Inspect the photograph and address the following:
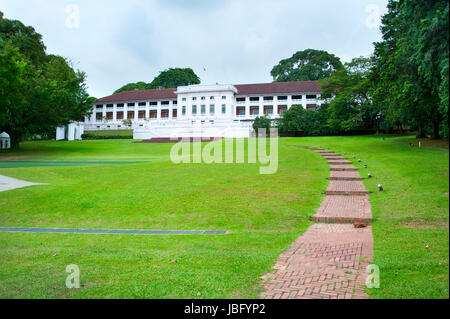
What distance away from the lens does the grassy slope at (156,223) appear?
15.3 ft

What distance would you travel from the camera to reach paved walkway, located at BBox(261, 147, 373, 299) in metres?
4.07

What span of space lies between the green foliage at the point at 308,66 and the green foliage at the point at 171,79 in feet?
75.0

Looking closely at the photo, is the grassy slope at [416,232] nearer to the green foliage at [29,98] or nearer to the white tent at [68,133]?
the green foliage at [29,98]

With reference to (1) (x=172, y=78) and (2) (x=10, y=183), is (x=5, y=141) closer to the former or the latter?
A: (2) (x=10, y=183)

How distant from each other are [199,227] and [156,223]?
1.37m

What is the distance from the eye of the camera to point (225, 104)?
69.9 metres

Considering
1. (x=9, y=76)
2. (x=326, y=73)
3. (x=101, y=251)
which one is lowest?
(x=101, y=251)

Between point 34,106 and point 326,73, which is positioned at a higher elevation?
point 326,73

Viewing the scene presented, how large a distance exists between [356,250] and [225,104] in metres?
65.3

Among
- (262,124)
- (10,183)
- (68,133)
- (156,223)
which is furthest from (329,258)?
(68,133)

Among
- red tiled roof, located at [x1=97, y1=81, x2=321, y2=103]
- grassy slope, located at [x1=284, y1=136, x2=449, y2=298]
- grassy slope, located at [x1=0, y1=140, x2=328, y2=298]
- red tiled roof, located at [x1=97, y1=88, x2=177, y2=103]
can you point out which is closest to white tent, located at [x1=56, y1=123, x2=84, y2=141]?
red tiled roof, located at [x1=97, y1=88, x2=177, y2=103]

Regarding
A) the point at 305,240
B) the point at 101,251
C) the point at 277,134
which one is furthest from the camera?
the point at 277,134
